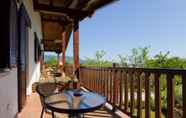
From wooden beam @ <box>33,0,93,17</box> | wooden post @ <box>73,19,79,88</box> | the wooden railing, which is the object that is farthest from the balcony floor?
wooden beam @ <box>33,0,93,17</box>

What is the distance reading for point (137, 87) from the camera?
300 cm

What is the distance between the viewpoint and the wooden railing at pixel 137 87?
2186 mm

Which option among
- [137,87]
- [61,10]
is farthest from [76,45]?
Result: [137,87]

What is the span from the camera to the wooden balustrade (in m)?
2.19

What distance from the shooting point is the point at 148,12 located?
119ft

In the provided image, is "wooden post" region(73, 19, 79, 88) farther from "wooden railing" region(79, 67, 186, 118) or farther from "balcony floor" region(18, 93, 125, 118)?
"balcony floor" region(18, 93, 125, 118)

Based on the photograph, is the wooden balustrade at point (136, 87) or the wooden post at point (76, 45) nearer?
the wooden balustrade at point (136, 87)

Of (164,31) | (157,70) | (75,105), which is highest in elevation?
(164,31)

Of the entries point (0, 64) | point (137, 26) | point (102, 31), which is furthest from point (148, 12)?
point (0, 64)

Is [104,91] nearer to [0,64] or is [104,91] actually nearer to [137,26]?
[0,64]

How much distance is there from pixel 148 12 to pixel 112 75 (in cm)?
3452

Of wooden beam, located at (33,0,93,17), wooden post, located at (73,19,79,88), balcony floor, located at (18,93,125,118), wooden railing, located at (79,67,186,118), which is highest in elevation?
wooden beam, located at (33,0,93,17)

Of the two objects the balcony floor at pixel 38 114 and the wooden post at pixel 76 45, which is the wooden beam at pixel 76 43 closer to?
the wooden post at pixel 76 45

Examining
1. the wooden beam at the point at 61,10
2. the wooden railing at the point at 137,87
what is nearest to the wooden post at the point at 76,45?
the wooden beam at the point at 61,10
